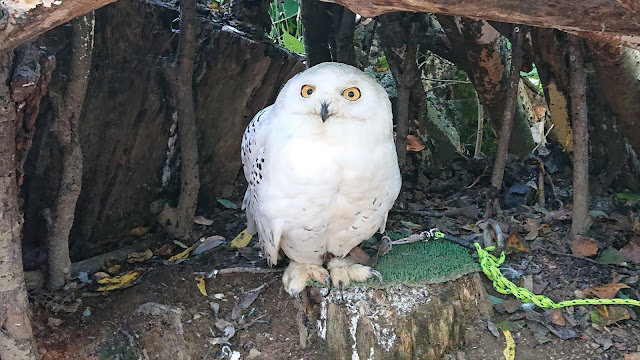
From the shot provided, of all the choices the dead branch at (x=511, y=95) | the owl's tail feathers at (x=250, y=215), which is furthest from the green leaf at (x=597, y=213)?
the owl's tail feathers at (x=250, y=215)

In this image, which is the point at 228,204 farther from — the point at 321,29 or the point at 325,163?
the point at 325,163

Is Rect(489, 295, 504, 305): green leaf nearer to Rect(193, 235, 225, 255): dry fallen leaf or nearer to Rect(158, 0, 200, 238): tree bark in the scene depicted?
Rect(193, 235, 225, 255): dry fallen leaf

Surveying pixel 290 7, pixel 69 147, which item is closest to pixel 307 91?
pixel 69 147

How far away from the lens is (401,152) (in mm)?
3479

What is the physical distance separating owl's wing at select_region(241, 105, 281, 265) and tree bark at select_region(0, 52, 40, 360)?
0.86 metres

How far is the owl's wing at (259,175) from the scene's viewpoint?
2504 mm

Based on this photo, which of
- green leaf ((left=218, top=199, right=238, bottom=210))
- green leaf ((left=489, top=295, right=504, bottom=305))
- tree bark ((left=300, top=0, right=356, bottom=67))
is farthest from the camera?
tree bark ((left=300, top=0, right=356, bottom=67))

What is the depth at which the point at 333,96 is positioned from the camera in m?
2.28

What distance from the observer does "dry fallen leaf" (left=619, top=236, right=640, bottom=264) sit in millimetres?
2908

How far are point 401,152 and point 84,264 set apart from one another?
5.63 ft

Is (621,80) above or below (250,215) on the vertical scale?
above

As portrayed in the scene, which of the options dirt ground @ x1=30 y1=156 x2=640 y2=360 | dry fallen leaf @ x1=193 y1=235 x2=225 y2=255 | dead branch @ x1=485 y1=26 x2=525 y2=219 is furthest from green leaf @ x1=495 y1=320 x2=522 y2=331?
dry fallen leaf @ x1=193 y1=235 x2=225 y2=255

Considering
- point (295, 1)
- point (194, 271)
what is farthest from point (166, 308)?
point (295, 1)

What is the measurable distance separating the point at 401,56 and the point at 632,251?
1502 millimetres
